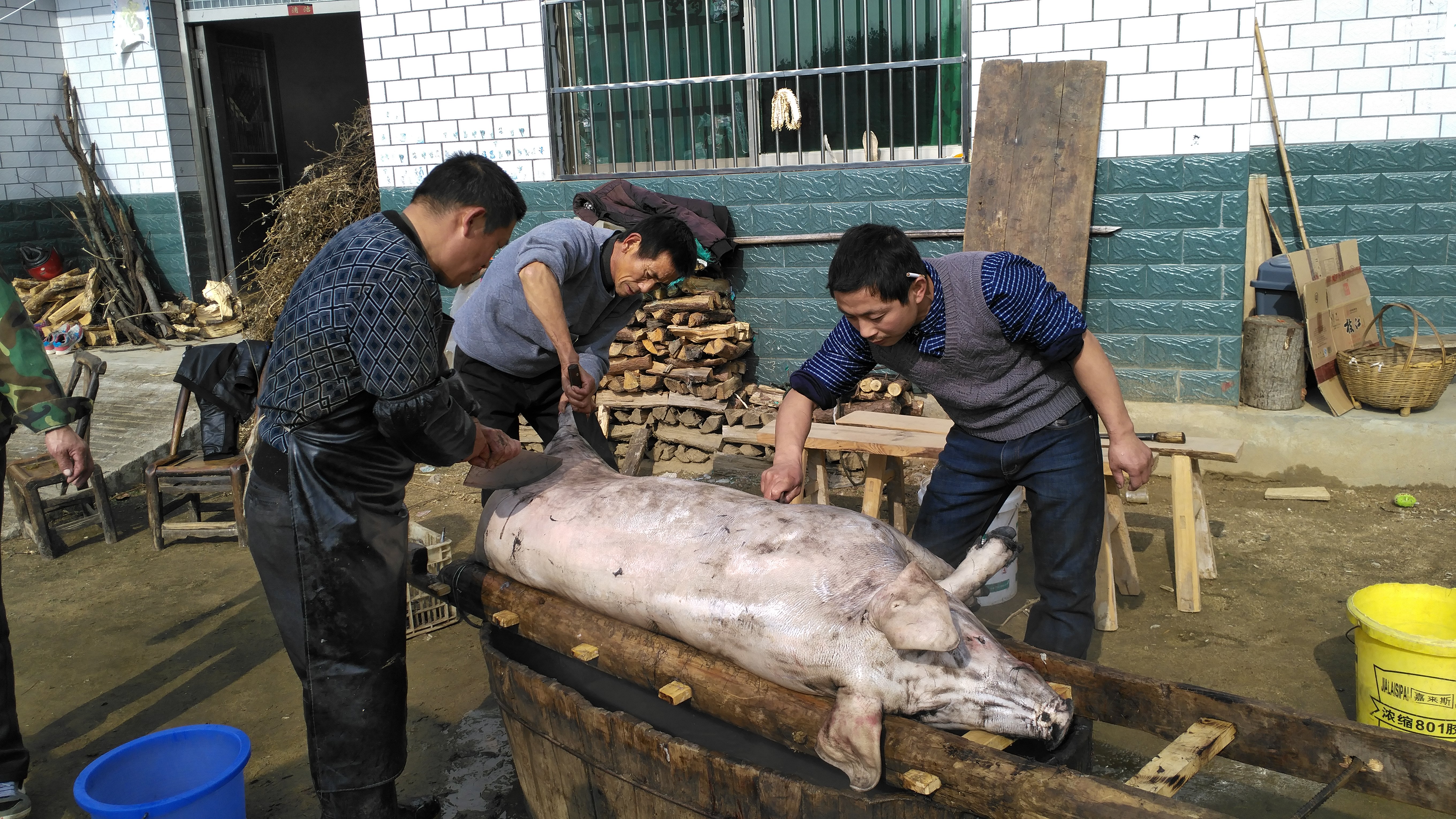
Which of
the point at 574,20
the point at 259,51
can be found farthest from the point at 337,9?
the point at 574,20

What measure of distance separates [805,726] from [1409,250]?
619 cm

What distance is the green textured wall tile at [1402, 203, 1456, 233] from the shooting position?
6273 mm

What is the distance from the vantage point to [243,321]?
1008cm

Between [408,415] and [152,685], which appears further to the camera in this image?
[152,685]

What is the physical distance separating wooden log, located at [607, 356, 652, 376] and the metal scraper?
3732 millimetres

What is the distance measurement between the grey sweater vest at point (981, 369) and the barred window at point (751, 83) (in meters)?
3.88

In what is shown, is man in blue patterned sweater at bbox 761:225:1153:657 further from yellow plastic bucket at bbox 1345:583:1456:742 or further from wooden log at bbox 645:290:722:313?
wooden log at bbox 645:290:722:313

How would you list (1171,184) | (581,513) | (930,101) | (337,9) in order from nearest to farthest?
(581,513), (1171,184), (930,101), (337,9)

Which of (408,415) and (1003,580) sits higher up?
(408,415)

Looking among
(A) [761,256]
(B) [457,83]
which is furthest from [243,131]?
(A) [761,256]

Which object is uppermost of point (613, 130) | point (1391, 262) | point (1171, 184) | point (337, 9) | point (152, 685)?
point (337, 9)

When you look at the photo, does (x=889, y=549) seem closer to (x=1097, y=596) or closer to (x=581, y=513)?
(x=581, y=513)

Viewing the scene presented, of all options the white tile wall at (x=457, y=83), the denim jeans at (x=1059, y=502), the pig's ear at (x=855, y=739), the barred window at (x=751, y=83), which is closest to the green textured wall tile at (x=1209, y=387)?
the barred window at (x=751, y=83)

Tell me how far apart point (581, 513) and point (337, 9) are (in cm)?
819
